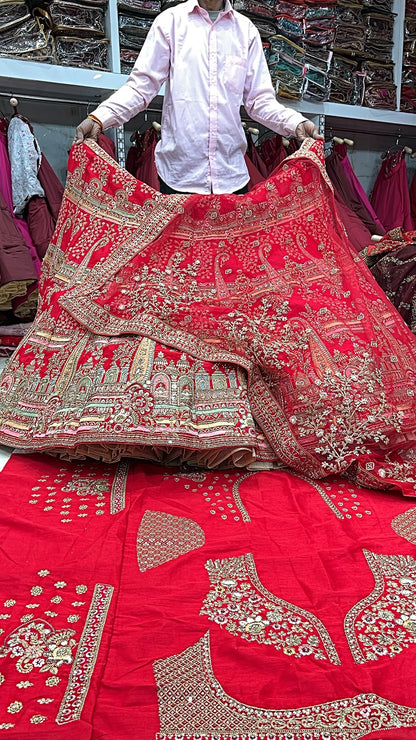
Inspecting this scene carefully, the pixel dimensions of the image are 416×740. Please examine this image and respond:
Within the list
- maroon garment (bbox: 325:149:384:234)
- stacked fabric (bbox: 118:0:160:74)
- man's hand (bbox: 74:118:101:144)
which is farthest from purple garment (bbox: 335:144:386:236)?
man's hand (bbox: 74:118:101:144)

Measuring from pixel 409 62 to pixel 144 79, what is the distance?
3600 mm

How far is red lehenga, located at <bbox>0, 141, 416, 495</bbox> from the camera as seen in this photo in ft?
5.74

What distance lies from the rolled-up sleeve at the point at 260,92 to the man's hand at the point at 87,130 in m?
0.66

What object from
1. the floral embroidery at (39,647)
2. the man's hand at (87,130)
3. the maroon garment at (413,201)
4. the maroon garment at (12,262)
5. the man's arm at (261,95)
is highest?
the man's arm at (261,95)

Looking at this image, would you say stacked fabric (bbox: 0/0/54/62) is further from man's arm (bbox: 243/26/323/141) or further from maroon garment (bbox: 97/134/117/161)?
man's arm (bbox: 243/26/323/141)

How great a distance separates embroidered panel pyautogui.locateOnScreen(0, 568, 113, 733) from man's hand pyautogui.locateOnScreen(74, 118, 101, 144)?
5.14ft

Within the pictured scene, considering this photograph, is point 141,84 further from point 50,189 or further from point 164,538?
point 164,538

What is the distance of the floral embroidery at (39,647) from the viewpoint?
1.01 metres

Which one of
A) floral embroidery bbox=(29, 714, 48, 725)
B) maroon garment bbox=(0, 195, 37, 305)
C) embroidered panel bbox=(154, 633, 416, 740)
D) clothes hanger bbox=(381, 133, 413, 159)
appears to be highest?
floral embroidery bbox=(29, 714, 48, 725)

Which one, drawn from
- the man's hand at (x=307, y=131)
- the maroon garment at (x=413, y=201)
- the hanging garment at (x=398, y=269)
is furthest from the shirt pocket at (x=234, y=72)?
the maroon garment at (x=413, y=201)

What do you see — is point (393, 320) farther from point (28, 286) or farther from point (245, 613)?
point (28, 286)

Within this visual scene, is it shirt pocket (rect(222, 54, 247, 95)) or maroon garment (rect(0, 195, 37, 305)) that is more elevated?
shirt pocket (rect(222, 54, 247, 95))

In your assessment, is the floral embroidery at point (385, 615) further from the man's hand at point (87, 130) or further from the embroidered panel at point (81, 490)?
the man's hand at point (87, 130)

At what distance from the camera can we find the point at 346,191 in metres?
4.64
